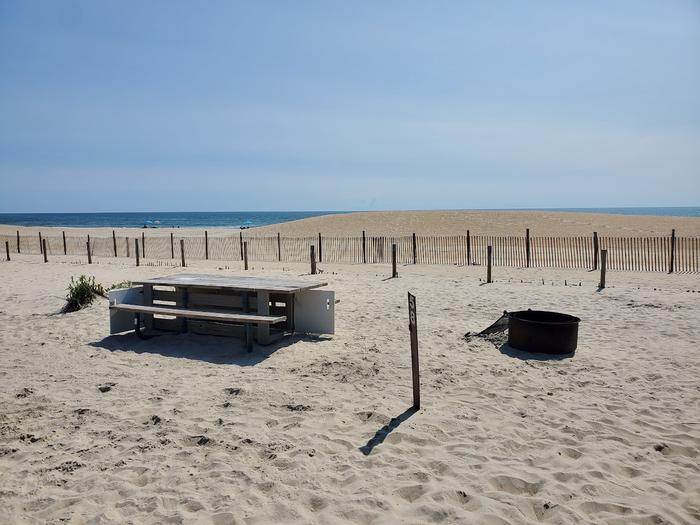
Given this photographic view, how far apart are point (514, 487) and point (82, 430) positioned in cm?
329

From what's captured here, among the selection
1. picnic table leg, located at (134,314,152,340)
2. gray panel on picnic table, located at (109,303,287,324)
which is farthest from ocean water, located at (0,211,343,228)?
gray panel on picnic table, located at (109,303,287,324)

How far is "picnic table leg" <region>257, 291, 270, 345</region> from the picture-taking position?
6639 mm

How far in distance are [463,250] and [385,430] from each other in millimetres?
18634

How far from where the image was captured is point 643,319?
7895 mm

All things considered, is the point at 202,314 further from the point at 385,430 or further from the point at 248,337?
the point at 385,430

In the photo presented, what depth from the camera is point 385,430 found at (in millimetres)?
4164

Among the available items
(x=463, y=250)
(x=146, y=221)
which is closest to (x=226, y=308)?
(x=463, y=250)

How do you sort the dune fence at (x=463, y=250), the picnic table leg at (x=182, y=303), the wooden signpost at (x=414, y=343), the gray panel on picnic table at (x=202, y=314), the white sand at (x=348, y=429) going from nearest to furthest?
1. the white sand at (x=348, y=429)
2. the wooden signpost at (x=414, y=343)
3. the gray panel on picnic table at (x=202, y=314)
4. the picnic table leg at (x=182, y=303)
5. the dune fence at (x=463, y=250)

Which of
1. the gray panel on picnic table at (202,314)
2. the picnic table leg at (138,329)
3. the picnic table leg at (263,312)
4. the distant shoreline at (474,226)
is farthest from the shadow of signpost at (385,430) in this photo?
the distant shoreline at (474,226)

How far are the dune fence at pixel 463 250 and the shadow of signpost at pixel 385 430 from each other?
9.10 m

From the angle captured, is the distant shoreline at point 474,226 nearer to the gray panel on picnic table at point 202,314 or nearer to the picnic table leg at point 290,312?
the picnic table leg at point 290,312

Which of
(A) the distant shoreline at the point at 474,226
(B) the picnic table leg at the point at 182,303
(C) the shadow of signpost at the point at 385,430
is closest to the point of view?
(C) the shadow of signpost at the point at 385,430

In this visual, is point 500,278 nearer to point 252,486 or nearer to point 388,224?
point 252,486

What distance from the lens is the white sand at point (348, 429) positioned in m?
3.17
